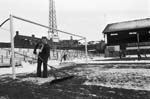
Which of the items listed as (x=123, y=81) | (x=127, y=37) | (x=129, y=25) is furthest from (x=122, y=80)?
(x=129, y=25)

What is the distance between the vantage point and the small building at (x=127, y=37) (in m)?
30.4

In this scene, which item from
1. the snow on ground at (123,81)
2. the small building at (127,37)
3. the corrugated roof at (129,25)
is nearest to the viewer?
the snow on ground at (123,81)

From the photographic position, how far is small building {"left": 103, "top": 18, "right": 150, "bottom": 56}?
99.6ft

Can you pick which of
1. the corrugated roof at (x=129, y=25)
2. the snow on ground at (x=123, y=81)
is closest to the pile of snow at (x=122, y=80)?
the snow on ground at (x=123, y=81)

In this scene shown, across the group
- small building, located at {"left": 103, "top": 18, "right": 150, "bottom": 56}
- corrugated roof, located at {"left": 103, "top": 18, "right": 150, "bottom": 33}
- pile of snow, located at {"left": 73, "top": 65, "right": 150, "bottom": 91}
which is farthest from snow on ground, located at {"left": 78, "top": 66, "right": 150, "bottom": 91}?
corrugated roof, located at {"left": 103, "top": 18, "right": 150, "bottom": 33}

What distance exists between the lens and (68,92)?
13.5ft

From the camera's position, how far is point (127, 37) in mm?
32281

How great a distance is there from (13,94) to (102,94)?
195 centimetres

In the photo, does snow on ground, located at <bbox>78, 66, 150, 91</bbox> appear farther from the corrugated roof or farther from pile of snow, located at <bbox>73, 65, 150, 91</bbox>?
the corrugated roof

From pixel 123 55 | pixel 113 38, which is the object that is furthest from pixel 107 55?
pixel 123 55

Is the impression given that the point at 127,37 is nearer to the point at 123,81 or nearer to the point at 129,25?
the point at 129,25

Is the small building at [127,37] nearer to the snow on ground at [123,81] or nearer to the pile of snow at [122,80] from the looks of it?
the pile of snow at [122,80]

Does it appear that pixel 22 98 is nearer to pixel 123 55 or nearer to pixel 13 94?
pixel 13 94

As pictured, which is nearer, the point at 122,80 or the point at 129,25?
the point at 122,80
